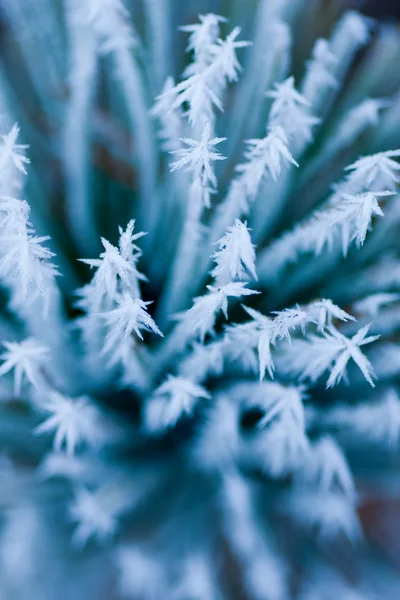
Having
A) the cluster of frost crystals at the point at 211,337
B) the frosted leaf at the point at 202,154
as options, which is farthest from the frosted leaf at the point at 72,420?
the frosted leaf at the point at 202,154

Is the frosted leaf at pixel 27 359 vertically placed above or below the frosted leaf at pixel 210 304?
below

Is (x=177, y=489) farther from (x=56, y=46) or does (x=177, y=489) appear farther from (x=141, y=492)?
(x=56, y=46)

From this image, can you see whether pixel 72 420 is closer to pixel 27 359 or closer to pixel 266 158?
pixel 27 359

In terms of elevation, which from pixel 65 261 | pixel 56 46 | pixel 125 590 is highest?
pixel 56 46

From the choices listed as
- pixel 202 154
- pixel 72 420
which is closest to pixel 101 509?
pixel 72 420

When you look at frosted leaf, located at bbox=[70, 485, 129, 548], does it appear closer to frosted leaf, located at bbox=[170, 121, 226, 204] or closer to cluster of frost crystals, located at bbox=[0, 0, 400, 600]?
cluster of frost crystals, located at bbox=[0, 0, 400, 600]

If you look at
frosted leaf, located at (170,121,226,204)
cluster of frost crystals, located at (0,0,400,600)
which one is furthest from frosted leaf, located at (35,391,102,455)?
frosted leaf, located at (170,121,226,204)

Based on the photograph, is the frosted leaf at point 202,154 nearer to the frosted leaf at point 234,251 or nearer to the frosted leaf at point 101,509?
the frosted leaf at point 234,251

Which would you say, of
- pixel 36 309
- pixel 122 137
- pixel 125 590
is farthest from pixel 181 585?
pixel 122 137
